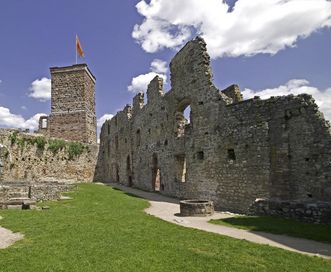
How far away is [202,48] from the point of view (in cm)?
1561

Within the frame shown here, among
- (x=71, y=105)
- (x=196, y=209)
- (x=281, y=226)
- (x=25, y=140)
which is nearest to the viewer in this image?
(x=281, y=226)

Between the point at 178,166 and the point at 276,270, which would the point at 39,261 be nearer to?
the point at 276,270

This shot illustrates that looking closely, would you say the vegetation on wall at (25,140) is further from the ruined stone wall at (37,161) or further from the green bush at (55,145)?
the green bush at (55,145)

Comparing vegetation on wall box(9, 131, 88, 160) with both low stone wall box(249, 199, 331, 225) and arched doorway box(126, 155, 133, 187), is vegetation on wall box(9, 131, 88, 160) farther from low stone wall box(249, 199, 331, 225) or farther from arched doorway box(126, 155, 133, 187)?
low stone wall box(249, 199, 331, 225)

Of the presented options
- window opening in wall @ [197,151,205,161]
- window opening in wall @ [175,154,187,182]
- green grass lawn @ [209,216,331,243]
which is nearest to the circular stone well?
green grass lawn @ [209,216,331,243]

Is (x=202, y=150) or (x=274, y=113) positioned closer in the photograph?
(x=274, y=113)

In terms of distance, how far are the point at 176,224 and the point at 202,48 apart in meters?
9.44

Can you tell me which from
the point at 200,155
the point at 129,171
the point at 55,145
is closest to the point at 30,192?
the point at 200,155

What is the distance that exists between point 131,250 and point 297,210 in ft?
18.6

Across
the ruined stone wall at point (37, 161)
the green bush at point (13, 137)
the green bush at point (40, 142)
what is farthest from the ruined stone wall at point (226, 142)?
the green bush at point (13, 137)

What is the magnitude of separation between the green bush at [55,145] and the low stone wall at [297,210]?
22.3m

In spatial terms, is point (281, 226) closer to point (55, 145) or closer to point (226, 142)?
point (226, 142)

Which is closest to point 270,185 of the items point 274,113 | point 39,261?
point 274,113

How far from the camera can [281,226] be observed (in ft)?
28.8
